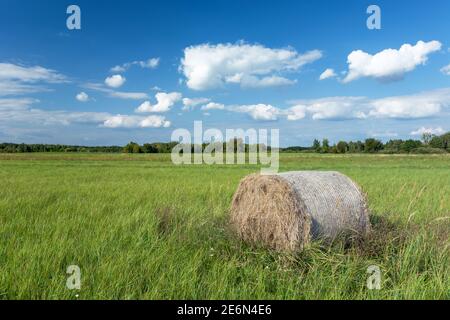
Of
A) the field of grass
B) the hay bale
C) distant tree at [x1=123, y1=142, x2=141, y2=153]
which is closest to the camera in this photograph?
the field of grass

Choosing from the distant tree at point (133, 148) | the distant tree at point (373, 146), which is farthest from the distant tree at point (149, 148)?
the distant tree at point (373, 146)

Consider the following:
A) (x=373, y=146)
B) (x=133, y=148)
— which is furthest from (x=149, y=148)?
(x=373, y=146)

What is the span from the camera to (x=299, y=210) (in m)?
5.39

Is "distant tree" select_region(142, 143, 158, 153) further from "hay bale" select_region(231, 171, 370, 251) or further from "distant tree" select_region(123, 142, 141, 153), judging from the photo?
"hay bale" select_region(231, 171, 370, 251)

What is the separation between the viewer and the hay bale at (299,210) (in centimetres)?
538

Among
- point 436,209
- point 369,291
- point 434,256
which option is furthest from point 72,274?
point 436,209

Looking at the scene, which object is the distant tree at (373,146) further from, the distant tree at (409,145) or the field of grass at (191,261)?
the field of grass at (191,261)

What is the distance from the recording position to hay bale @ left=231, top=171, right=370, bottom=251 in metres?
5.38

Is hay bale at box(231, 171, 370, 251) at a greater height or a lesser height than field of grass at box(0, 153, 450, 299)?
greater

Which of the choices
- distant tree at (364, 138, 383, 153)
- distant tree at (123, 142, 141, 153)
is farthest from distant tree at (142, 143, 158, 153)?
distant tree at (364, 138, 383, 153)

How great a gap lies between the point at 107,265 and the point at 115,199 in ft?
16.8

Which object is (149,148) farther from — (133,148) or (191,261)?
(191,261)
